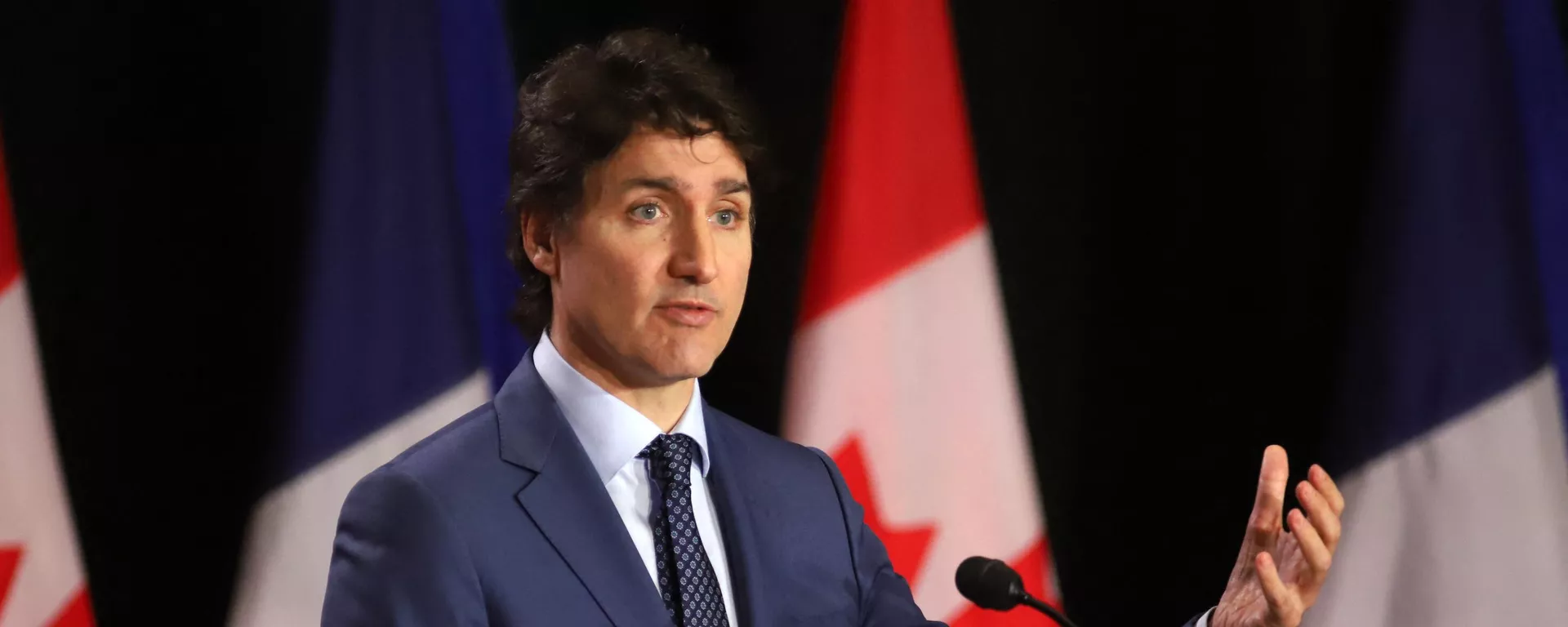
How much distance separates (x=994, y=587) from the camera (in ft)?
4.96

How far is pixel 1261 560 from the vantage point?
56.1 inches

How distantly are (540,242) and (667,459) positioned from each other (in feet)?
1.12

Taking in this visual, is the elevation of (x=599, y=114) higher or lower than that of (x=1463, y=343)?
higher

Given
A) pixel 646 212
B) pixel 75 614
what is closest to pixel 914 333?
pixel 646 212

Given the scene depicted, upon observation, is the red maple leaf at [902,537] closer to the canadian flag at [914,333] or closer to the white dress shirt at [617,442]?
the canadian flag at [914,333]

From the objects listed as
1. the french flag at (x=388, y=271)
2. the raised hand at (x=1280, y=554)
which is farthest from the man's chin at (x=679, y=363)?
the french flag at (x=388, y=271)

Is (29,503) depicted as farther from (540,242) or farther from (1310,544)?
(1310,544)

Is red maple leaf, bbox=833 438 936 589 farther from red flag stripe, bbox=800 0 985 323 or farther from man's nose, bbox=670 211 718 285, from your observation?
man's nose, bbox=670 211 718 285

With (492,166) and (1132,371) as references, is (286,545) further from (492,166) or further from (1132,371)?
(1132,371)

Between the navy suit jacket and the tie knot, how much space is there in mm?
88

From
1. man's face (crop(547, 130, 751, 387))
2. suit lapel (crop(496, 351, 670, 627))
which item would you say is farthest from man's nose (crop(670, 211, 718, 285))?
suit lapel (crop(496, 351, 670, 627))

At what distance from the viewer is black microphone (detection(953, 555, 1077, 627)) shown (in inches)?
58.7

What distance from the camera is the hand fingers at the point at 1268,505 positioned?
1513 millimetres

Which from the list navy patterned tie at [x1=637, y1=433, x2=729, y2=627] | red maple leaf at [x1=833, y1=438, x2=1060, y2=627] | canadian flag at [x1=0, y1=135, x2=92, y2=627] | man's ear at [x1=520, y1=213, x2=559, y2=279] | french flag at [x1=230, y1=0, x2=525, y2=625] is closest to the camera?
navy patterned tie at [x1=637, y1=433, x2=729, y2=627]
